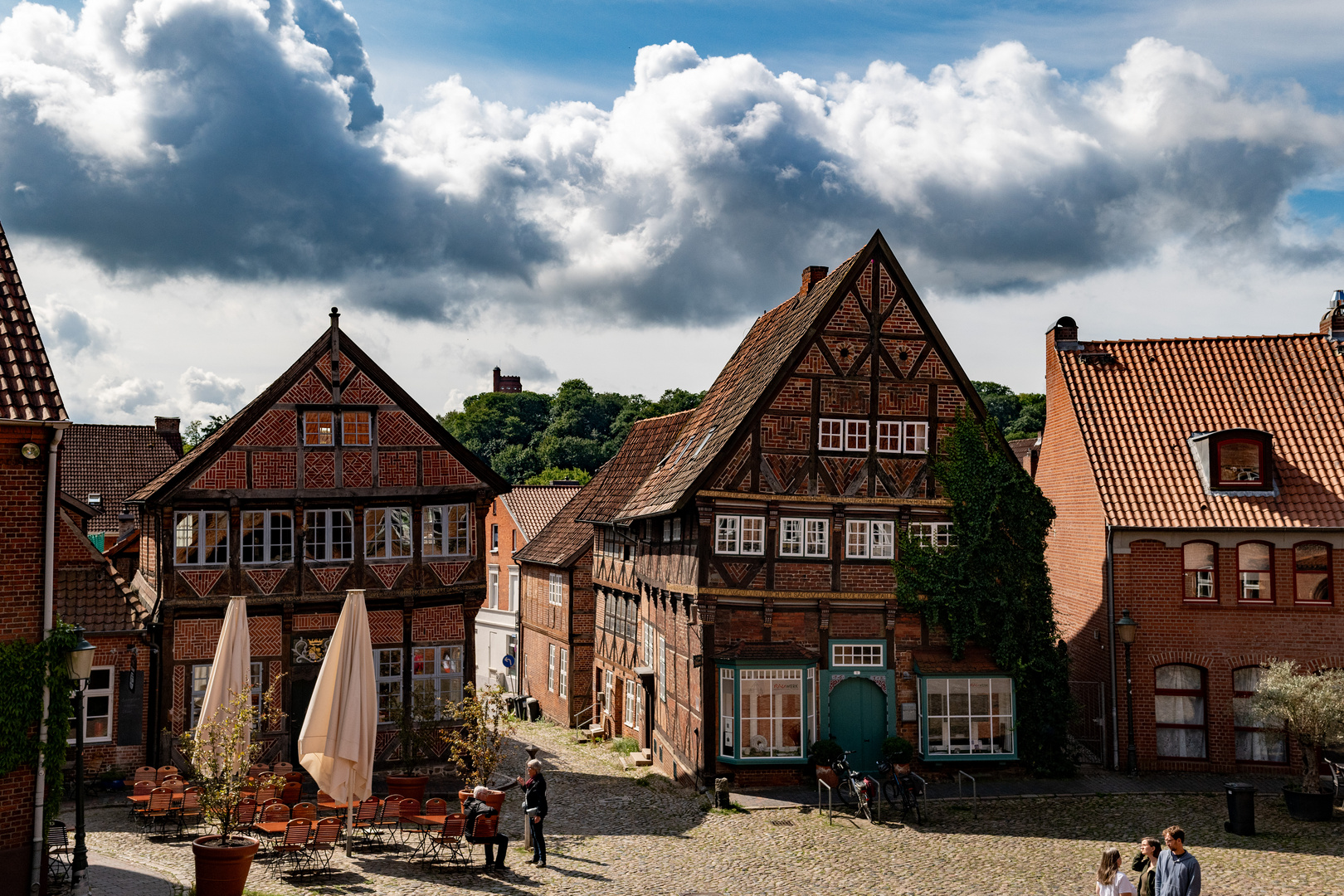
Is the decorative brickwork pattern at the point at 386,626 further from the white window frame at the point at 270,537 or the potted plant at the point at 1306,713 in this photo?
the potted plant at the point at 1306,713

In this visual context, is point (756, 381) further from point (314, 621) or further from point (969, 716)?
point (314, 621)

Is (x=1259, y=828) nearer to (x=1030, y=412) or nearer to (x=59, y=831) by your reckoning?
(x=59, y=831)

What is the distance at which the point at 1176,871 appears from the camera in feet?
38.9

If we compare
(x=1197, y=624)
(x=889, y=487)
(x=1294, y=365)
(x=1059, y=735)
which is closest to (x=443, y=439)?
(x=889, y=487)

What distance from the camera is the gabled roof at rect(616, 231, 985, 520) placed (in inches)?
878

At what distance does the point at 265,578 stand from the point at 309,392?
4.00 metres

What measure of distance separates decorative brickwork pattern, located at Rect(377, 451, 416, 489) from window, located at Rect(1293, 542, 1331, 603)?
19174mm

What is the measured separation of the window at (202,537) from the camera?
867 inches

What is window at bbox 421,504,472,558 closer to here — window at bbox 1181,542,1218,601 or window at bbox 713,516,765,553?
window at bbox 713,516,765,553

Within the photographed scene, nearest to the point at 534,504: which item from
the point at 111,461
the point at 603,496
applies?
the point at 603,496

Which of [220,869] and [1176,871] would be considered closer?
[1176,871]

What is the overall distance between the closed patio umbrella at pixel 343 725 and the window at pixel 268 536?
6.85 meters

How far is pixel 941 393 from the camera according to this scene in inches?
918

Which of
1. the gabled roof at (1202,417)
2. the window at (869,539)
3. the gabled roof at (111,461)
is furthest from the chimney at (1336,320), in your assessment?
the gabled roof at (111,461)
